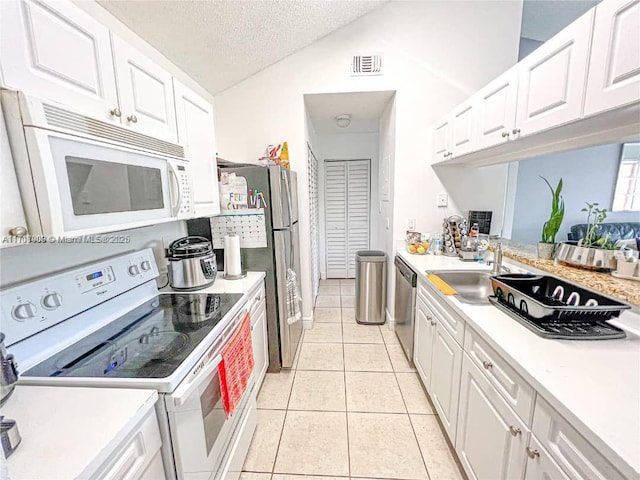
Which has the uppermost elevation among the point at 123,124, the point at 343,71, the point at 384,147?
the point at 343,71

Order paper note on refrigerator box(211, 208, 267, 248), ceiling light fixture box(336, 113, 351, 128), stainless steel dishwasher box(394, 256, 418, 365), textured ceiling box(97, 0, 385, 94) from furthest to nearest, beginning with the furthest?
ceiling light fixture box(336, 113, 351, 128), stainless steel dishwasher box(394, 256, 418, 365), paper note on refrigerator box(211, 208, 267, 248), textured ceiling box(97, 0, 385, 94)

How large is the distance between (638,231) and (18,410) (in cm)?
298

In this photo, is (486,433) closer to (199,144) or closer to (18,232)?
(18,232)

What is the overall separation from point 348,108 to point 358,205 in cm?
168

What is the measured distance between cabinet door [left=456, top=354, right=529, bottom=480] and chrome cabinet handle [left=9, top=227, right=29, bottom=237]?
1586mm

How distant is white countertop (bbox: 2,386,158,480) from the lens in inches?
22.9

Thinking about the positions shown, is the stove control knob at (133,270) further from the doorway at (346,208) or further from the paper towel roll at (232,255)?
the doorway at (346,208)

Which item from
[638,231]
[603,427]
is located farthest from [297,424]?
[638,231]

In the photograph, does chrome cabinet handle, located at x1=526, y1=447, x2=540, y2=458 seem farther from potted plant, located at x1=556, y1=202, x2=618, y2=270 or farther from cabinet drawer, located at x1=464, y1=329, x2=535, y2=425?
potted plant, located at x1=556, y1=202, x2=618, y2=270

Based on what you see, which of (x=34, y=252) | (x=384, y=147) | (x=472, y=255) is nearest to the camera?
(x=34, y=252)

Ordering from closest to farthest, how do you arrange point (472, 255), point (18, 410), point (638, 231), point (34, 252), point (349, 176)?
point (18, 410) < point (34, 252) < point (638, 231) < point (472, 255) < point (349, 176)

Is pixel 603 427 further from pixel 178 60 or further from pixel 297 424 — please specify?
pixel 178 60

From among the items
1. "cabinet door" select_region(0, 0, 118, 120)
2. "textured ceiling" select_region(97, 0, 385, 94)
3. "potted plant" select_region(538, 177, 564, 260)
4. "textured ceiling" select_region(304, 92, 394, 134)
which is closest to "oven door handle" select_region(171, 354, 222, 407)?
"cabinet door" select_region(0, 0, 118, 120)

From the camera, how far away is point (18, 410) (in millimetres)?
736
